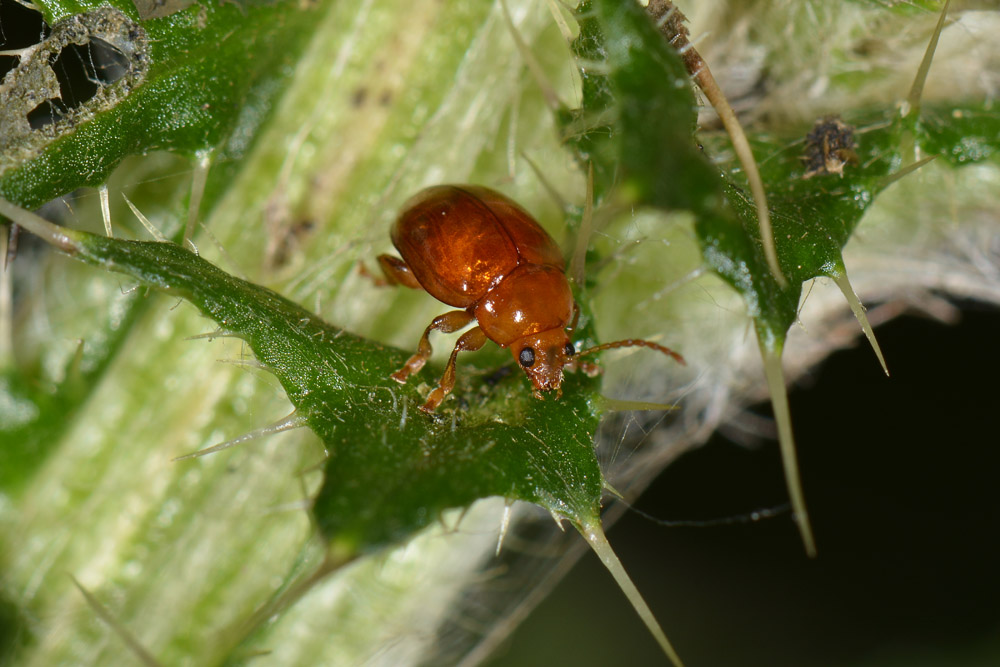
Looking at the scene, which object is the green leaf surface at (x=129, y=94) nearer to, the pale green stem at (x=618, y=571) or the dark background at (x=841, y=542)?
the pale green stem at (x=618, y=571)

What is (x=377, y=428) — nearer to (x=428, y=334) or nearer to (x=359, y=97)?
(x=428, y=334)

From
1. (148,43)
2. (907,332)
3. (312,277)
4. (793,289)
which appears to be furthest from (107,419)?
(907,332)

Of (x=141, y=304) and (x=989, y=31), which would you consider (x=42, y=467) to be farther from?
(x=989, y=31)

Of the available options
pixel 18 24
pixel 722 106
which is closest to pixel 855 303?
pixel 722 106

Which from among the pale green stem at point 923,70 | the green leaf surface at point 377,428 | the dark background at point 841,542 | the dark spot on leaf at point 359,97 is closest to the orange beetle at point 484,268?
the dark spot on leaf at point 359,97

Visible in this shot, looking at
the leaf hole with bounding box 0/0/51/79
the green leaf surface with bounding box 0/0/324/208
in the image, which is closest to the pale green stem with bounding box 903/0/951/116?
the green leaf surface with bounding box 0/0/324/208

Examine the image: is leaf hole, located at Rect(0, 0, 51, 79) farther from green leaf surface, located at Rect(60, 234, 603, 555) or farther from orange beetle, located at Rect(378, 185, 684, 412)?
orange beetle, located at Rect(378, 185, 684, 412)
